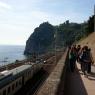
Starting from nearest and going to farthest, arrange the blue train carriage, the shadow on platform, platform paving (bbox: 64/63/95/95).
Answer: the shadow on platform
platform paving (bbox: 64/63/95/95)
the blue train carriage

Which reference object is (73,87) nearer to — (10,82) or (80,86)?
(80,86)

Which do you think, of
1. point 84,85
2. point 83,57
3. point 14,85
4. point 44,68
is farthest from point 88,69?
point 44,68

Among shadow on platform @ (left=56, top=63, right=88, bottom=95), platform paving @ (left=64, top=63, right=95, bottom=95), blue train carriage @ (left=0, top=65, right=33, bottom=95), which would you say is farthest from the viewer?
blue train carriage @ (left=0, top=65, right=33, bottom=95)

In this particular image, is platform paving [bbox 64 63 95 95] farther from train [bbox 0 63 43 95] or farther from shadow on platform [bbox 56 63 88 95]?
train [bbox 0 63 43 95]

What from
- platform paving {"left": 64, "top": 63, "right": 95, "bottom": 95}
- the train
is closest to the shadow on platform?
platform paving {"left": 64, "top": 63, "right": 95, "bottom": 95}

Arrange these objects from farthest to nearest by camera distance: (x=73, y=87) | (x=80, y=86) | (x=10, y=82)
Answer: (x=10, y=82) → (x=80, y=86) → (x=73, y=87)

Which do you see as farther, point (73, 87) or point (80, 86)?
point (80, 86)

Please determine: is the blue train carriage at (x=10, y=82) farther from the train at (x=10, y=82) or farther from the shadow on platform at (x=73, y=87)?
the shadow on platform at (x=73, y=87)

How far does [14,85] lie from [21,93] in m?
1.80

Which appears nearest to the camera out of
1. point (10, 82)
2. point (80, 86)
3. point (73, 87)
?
point (73, 87)

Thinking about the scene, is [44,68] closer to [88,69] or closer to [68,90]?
[88,69]

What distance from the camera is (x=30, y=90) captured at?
77.4 feet

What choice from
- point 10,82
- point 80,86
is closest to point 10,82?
point 10,82

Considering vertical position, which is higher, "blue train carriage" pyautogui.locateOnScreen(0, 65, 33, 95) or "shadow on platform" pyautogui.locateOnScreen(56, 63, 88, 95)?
"shadow on platform" pyautogui.locateOnScreen(56, 63, 88, 95)
